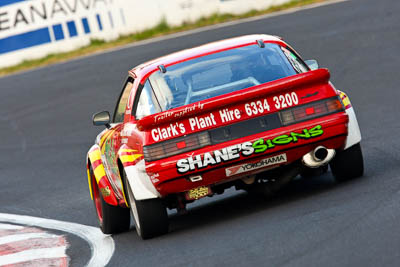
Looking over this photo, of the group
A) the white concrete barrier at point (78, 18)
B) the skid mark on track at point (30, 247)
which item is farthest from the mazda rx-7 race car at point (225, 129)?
the white concrete barrier at point (78, 18)

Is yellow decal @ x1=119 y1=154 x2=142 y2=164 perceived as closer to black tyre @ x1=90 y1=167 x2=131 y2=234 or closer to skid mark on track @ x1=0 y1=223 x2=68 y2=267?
skid mark on track @ x1=0 y1=223 x2=68 y2=267

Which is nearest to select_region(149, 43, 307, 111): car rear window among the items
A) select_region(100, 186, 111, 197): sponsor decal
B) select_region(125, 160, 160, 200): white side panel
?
select_region(125, 160, 160, 200): white side panel

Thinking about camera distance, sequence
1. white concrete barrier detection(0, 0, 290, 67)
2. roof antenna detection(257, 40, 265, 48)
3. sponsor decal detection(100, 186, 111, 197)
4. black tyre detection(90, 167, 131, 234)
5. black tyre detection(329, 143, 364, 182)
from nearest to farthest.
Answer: black tyre detection(329, 143, 364, 182)
roof antenna detection(257, 40, 265, 48)
sponsor decal detection(100, 186, 111, 197)
black tyre detection(90, 167, 131, 234)
white concrete barrier detection(0, 0, 290, 67)

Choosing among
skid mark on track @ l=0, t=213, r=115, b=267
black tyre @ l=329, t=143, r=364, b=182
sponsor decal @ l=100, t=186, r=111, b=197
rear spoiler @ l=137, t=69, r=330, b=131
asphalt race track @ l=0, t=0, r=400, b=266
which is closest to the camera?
asphalt race track @ l=0, t=0, r=400, b=266

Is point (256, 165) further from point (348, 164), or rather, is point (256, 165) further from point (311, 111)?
point (348, 164)

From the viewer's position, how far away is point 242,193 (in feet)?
32.9

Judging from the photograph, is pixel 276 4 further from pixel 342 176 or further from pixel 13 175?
pixel 342 176

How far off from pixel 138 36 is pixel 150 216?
71.3ft

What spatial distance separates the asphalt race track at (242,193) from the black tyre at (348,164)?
0.12 metres

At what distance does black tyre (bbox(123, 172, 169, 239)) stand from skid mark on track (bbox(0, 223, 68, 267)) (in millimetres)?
676

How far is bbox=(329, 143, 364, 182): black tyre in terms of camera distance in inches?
326

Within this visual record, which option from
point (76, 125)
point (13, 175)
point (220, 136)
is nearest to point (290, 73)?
point (220, 136)

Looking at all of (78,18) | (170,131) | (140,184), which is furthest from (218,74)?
(78,18)

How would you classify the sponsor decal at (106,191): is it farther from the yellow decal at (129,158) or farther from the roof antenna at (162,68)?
the roof antenna at (162,68)
